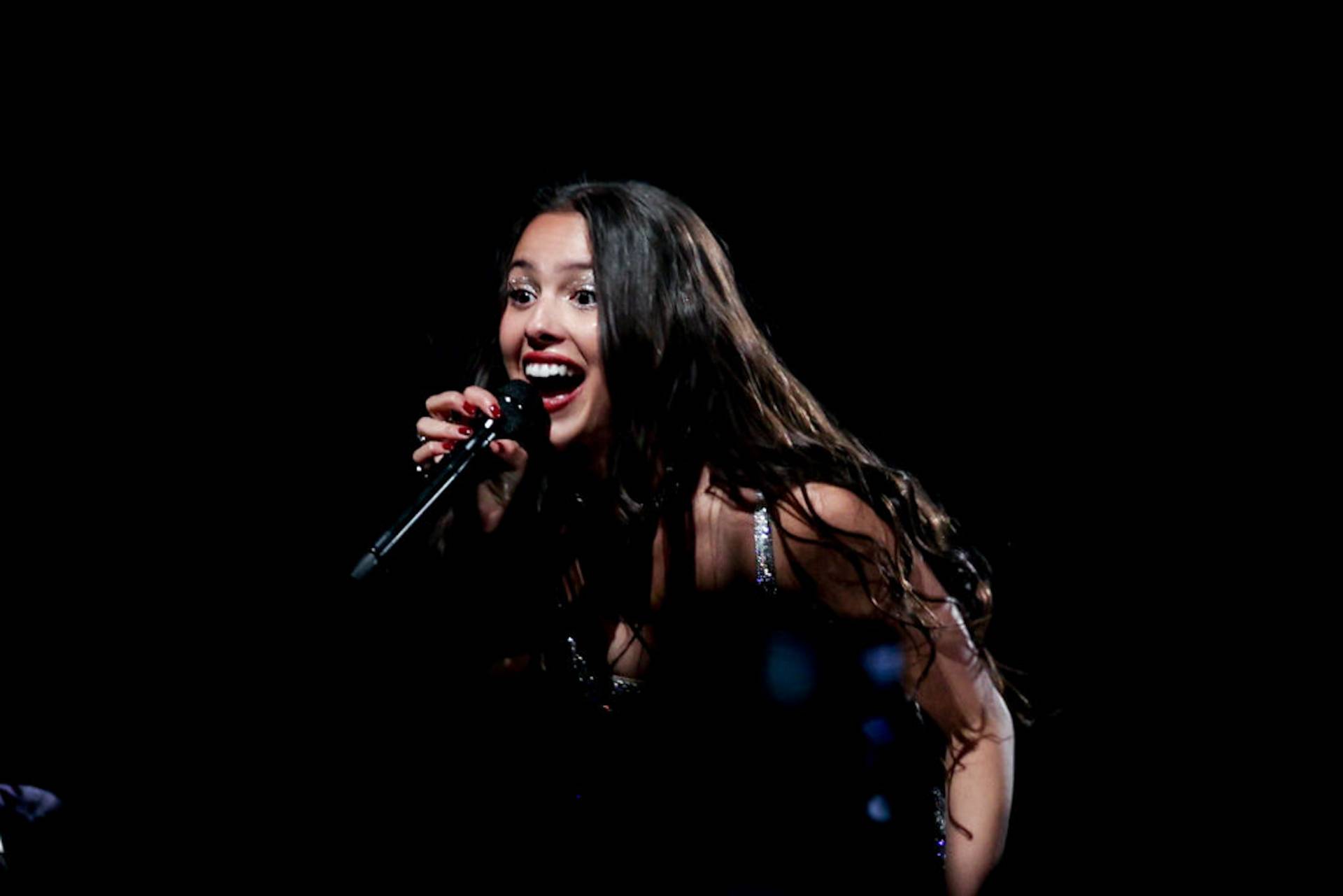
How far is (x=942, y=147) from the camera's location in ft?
5.55

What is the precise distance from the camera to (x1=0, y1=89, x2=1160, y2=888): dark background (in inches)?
60.4

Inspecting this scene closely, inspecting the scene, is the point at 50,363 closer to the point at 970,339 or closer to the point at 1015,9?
the point at 970,339

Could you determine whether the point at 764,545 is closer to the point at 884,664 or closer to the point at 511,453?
the point at 884,664

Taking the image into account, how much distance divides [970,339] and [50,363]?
58.2 inches

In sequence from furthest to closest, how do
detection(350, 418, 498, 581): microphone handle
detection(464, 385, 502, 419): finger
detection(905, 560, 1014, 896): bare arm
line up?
detection(905, 560, 1014, 896): bare arm
detection(464, 385, 502, 419): finger
detection(350, 418, 498, 581): microphone handle

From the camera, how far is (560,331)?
1356mm

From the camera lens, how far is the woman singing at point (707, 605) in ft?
4.47

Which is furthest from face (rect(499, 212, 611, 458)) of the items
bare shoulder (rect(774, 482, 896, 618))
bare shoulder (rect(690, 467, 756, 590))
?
bare shoulder (rect(774, 482, 896, 618))

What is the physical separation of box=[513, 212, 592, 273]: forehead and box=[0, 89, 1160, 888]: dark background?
238mm

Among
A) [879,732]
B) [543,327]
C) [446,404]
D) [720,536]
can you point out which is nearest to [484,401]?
[446,404]

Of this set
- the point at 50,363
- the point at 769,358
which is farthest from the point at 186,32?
the point at 769,358

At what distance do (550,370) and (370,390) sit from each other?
528mm

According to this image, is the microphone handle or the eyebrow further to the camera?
the eyebrow

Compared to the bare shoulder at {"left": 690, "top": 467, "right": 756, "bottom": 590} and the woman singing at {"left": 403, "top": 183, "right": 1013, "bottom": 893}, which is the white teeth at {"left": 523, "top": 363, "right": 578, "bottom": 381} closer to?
the woman singing at {"left": 403, "top": 183, "right": 1013, "bottom": 893}
